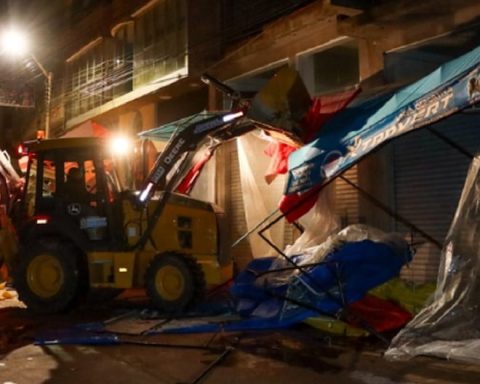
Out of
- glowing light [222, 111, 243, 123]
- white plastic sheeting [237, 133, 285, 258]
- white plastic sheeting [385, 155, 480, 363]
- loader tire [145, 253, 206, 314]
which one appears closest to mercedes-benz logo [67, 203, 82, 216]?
loader tire [145, 253, 206, 314]

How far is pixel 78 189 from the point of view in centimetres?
1025

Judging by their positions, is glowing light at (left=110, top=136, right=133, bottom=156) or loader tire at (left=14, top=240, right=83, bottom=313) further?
glowing light at (left=110, top=136, right=133, bottom=156)

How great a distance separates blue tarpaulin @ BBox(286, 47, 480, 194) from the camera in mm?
5605

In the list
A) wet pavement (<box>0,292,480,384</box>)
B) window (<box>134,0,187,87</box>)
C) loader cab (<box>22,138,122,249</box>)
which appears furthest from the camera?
window (<box>134,0,187,87</box>)

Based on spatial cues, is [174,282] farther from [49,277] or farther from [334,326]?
[334,326]

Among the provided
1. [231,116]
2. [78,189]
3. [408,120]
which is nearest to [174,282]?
[78,189]

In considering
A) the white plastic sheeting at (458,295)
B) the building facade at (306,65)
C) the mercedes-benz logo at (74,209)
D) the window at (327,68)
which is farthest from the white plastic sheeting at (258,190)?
the white plastic sheeting at (458,295)

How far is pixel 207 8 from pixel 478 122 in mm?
8594

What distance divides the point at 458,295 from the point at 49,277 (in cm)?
680

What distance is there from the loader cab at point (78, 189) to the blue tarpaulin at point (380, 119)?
390 centimetres

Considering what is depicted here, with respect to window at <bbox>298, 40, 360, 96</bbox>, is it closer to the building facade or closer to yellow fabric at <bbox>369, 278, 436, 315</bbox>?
the building facade

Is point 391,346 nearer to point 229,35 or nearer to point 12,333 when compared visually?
point 12,333

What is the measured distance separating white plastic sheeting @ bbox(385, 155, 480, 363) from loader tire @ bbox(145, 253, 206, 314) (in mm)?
3712

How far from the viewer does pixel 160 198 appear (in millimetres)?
10125
